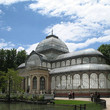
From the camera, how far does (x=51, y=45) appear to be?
68438 mm

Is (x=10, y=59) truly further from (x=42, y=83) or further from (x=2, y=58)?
(x=42, y=83)

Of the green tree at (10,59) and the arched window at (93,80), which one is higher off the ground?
the green tree at (10,59)

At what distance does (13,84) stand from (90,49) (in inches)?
1037

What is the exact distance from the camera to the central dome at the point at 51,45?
68438 mm

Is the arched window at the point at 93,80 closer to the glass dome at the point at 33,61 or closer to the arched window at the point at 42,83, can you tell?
the arched window at the point at 42,83

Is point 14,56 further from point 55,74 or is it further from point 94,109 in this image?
point 94,109

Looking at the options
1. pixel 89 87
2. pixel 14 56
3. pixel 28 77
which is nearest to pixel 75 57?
pixel 89 87

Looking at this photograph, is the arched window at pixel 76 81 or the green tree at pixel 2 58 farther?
the green tree at pixel 2 58

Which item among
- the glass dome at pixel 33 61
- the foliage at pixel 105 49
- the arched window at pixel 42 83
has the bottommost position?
the arched window at pixel 42 83

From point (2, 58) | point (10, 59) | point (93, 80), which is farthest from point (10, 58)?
point (93, 80)

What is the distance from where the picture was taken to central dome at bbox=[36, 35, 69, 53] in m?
68.4

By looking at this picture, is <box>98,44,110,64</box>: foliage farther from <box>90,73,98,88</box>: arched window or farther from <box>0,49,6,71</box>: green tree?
<box>0,49,6,71</box>: green tree

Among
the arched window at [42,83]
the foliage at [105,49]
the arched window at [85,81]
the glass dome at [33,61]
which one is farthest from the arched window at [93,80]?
the glass dome at [33,61]

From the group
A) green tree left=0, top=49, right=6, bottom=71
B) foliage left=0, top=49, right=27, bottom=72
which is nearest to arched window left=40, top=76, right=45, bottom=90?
foliage left=0, top=49, right=27, bottom=72
